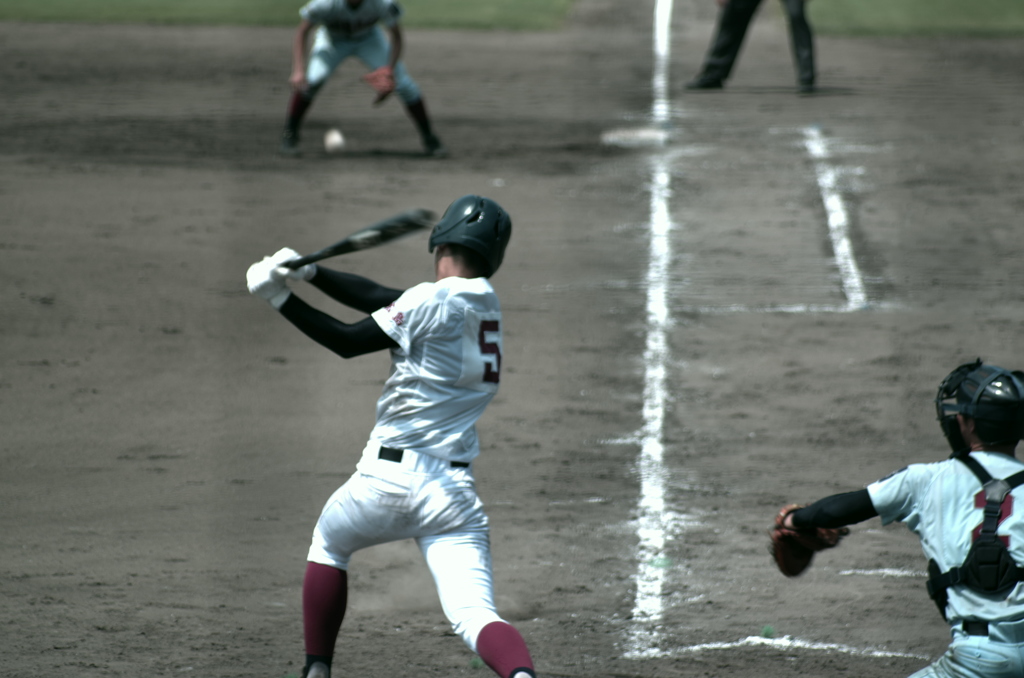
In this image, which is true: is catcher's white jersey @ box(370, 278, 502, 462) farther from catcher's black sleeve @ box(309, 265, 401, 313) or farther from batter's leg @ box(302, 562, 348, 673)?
batter's leg @ box(302, 562, 348, 673)

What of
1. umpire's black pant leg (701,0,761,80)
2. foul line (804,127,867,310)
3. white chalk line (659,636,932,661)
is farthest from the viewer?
umpire's black pant leg (701,0,761,80)

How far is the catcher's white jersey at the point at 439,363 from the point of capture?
3.56 m

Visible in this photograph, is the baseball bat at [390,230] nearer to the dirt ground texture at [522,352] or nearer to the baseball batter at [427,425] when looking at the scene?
the baseball batter at [427,425]

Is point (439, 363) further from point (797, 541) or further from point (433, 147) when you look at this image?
point (433, 147)

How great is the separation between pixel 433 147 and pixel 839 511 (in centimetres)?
859

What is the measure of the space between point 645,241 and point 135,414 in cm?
417

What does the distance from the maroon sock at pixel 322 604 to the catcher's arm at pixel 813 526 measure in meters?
1.21

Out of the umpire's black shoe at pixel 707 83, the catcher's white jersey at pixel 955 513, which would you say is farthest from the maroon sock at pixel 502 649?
the umpire's black shoe at pixel 707 83

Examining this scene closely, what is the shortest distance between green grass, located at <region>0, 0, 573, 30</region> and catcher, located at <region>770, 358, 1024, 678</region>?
611 inches

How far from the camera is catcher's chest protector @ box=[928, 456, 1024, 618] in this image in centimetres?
295

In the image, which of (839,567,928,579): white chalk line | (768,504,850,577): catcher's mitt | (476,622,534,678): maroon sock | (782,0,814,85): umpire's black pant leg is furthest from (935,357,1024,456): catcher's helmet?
(782,0,814,85): umpire's black pant leg

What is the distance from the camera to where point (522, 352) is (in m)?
7.53

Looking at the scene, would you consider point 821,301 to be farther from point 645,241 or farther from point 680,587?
point 680,587

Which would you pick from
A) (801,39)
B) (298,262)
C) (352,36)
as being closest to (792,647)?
(298,262)
